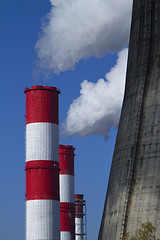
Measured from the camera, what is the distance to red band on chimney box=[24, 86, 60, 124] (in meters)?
30.7

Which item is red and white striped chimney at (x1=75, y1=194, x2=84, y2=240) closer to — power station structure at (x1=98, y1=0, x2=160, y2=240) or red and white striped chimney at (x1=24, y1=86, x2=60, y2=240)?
red and white striped chimney at (x1=24, y1=86, x2=60, y2=240)

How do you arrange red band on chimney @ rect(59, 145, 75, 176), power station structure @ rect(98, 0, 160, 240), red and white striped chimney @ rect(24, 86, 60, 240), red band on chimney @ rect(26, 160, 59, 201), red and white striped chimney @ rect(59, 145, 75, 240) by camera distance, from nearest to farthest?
power station structure @ rect(98, 0, 160, 240)
red and white striped chimney @ rect(24, 86, 60, 240)
red band on chimney @ rect(26, 160, 59, 201)
red and white striped chimney @ rect(59, 145, 75, 240)
red band on chimney @ rect(59, 145, 75, 176)

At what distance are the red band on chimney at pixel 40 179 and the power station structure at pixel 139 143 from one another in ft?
36.3

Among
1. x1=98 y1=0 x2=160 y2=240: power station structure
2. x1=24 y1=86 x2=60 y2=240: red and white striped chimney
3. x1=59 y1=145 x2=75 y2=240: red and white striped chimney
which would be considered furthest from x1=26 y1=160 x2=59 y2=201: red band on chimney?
x1=98 y1=0 x2=160 y2=240: power station structure

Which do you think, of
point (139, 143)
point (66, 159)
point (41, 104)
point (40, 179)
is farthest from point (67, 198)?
point (139, 143)

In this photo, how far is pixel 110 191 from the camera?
62.8ft

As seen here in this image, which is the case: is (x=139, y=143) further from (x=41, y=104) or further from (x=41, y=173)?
(x=41, y=104)

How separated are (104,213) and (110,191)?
0.90 m

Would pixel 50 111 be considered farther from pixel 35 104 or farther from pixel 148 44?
pixel 148 44

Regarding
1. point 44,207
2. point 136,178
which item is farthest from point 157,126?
point 44,207

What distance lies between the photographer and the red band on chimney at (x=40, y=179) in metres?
30.2

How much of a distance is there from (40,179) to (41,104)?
4.19m

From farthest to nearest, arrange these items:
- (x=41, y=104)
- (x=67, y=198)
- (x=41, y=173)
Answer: (x=67, y=198) < (x=41, y=104) < (x=41, y=173)

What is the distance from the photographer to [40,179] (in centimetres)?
3042
